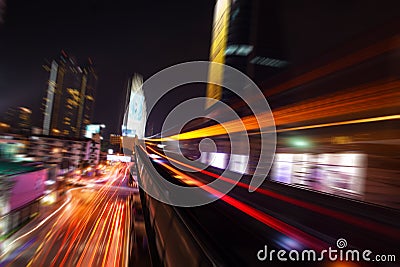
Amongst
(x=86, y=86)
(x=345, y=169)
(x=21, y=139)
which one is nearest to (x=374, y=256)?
(x=345, y=169)

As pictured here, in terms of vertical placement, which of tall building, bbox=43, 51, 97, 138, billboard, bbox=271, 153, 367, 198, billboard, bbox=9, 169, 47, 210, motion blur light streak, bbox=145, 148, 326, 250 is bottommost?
billboard, bbox=9, 169, 47, 210

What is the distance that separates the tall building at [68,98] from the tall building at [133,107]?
5397cm

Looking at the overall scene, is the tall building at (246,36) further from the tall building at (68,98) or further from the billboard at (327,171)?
the tall building at (68,98)

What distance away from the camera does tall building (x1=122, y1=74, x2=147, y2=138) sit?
57531 mm

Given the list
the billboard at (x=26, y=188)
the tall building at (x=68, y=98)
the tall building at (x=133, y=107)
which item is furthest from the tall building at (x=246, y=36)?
the tall building at (x=68, y=98)

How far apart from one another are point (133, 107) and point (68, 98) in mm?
74372

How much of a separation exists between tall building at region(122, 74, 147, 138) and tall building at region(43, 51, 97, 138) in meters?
54.0

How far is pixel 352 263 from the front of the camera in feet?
11.3

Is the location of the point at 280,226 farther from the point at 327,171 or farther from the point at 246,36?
the point at 246,36

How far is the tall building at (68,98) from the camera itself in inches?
4532

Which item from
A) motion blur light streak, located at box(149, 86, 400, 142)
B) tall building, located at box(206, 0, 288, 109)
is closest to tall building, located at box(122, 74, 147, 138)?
tall building, located at box(206, 0, 288, 109)

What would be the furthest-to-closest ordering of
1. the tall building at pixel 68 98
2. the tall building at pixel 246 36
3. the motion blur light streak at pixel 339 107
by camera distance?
the tall building at pixel 68 98
the tall building at pixel 246 36
the motion blur light streak at pixel 339 107

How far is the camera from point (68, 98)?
4924 inches

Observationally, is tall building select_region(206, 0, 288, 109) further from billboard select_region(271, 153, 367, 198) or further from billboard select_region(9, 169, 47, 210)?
billboard select_region(271, 153, 367, 198)
